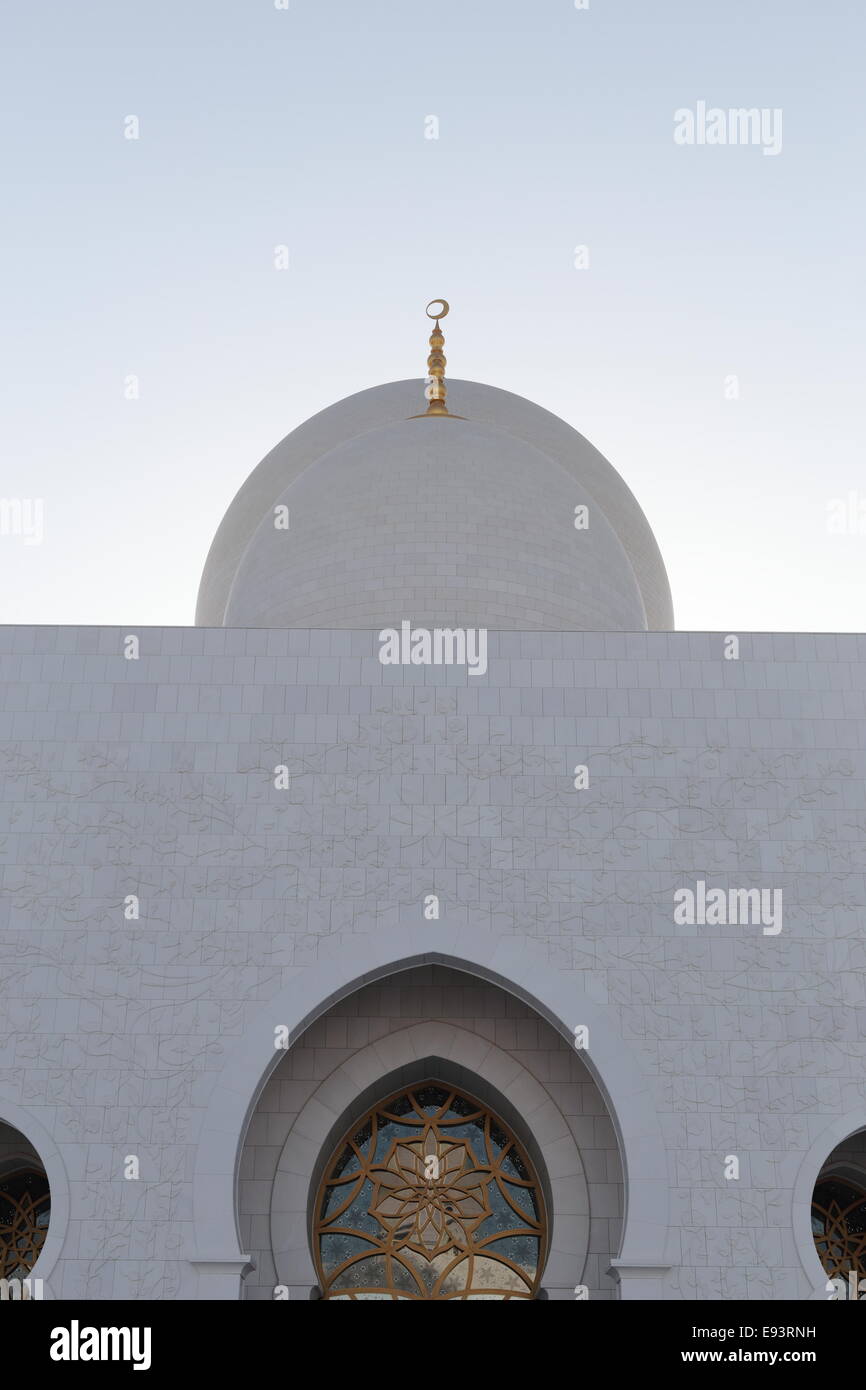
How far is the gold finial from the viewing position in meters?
8.23

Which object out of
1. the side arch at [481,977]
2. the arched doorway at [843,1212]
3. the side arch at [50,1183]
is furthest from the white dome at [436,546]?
the side arch at [50,1183]

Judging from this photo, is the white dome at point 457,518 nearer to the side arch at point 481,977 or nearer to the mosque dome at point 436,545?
the mosque dome at point 436,545

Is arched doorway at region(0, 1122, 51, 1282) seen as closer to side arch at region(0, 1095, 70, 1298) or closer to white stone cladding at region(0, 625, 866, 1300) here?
side arch at region(0, 1095, 70, 1298)

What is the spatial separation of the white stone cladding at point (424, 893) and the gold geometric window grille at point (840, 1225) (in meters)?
0.78

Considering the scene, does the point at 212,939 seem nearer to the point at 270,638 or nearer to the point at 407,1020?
the point at 407,1020

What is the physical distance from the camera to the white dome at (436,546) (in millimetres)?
6938

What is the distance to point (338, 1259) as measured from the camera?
507 cm

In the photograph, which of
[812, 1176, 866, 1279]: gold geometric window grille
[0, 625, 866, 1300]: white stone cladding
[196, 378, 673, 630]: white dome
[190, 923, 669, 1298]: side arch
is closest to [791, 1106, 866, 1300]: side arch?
[0, 625, 866, 1300]: white stone cladding

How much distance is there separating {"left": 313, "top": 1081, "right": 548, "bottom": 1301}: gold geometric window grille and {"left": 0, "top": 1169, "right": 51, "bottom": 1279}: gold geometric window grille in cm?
120

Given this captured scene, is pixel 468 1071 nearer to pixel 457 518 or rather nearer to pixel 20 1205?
pixel 20 1205

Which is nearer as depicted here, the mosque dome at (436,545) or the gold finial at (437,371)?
the mosque dome at (436,545)

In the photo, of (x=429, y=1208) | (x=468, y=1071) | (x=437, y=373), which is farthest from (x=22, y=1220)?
(x=437, y=373)

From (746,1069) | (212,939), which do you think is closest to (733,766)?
(746,1069)

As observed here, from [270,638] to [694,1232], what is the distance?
270 centimetres
